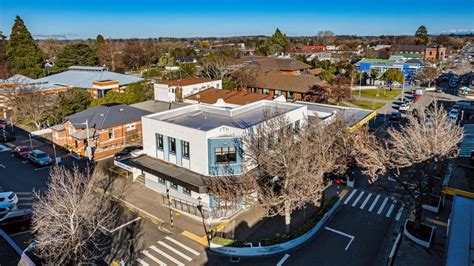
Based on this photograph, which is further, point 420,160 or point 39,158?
point 39,158

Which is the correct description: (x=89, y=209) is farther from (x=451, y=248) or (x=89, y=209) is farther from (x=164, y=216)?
(x=451, y=248)

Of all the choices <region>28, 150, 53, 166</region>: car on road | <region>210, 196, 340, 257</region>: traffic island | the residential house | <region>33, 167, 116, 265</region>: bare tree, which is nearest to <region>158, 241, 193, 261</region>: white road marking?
<region>210, 196, 340, 257</region>: traffic island

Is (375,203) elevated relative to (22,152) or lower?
lower

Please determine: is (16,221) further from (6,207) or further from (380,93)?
(380,93)

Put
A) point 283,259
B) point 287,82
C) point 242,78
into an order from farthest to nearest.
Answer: point 242,78 → point 287,82 → point 283,259

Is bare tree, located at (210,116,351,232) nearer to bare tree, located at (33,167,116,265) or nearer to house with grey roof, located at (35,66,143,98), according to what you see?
bare tree, located at (33,167,116,265)


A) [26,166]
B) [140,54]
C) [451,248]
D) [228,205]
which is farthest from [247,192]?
[140,54]

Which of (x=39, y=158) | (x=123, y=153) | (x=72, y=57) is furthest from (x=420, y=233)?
(x=72, y=57)
